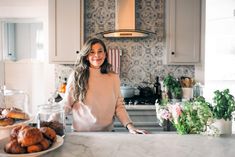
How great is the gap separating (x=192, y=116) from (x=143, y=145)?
13.5 inches

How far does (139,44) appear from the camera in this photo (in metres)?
3.69

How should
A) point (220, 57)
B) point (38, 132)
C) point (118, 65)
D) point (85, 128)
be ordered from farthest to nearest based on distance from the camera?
point (118, 65) → point (220, 57) → point (85, 128) → point (38, 132)

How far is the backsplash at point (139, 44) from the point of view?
362cm

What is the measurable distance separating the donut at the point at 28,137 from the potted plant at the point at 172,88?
2.47 metres

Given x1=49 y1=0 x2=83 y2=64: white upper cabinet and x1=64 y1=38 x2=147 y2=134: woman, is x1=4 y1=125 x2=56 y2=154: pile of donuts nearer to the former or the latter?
x1=64 y1=38 x2=147 y2=134: woman

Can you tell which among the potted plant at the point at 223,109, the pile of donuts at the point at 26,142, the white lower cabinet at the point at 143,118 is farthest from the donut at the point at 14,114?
the white lower cabinet at the point at 143,118

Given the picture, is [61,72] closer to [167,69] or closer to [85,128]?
[167,69]

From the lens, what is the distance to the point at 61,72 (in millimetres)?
3705

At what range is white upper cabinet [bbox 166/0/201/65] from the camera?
3361mm

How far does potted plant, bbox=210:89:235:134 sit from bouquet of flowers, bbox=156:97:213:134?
48 mm

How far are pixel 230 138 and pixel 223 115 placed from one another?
123 mm

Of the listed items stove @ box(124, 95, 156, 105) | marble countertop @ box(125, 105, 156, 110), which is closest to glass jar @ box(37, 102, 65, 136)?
marble countertop @ box(125, 105, 156, 110)

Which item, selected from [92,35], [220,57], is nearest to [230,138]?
[220,57]

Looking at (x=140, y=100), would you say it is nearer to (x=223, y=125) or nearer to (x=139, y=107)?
(x=139, y=107)
